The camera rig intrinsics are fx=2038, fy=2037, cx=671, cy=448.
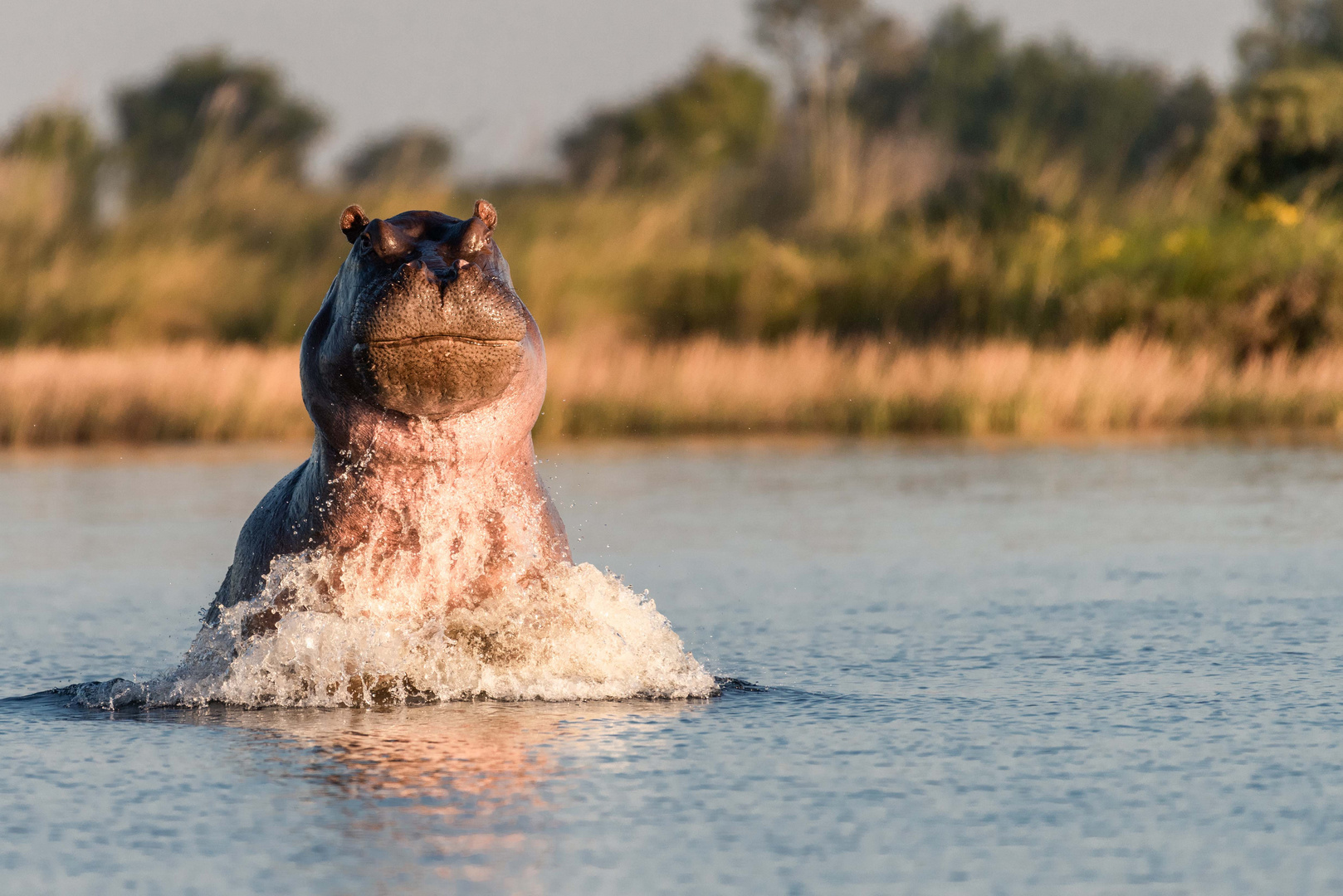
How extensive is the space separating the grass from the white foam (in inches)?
344

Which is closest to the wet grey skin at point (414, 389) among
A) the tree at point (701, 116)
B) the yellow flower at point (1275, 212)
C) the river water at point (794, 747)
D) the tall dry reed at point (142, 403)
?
the river water at point (794, 747)

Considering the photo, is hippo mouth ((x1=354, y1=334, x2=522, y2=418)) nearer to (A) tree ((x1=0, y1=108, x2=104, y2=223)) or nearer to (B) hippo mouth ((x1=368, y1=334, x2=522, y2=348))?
(B) hippo mouth ((x1=368, y1=334, x2=522, y2=348))

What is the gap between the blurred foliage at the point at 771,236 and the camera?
628 inches

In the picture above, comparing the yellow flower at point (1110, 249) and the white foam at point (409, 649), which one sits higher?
the yellow flower at point (1110, 249)

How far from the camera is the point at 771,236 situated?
21.8 meters

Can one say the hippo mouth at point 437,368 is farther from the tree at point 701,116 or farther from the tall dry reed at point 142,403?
the tree at point 701,116

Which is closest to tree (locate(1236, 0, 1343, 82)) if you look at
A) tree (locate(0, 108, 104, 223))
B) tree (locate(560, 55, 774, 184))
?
tree (locate(560, 55, 774, 184))

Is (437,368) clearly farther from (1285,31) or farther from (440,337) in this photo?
(1285,31)

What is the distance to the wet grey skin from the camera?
152 inches

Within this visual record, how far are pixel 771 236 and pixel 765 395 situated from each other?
27.3ft

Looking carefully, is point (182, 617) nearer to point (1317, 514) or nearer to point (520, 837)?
point (520, 837)

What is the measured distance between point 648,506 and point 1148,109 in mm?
35327

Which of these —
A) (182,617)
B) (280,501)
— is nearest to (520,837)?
(280,501)

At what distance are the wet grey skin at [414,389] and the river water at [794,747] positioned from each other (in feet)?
1.33
